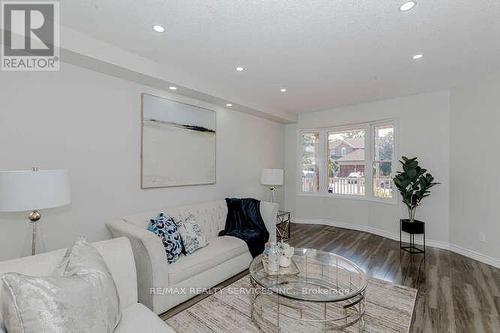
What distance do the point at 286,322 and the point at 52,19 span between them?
328 cm

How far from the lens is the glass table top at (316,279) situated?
75.1 inches

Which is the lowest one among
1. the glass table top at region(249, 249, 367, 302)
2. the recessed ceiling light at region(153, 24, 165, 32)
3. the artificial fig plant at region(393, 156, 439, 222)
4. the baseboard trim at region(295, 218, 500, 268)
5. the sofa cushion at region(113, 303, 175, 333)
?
the baseboard trim at region(295, 218, 500, 268)

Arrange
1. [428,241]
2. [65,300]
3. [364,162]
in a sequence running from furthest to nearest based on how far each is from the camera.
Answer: [364,162]
[428,241]
[65,300]

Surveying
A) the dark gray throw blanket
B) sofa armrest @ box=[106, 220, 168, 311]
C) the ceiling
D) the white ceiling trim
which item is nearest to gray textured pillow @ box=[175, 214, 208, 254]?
sofa armrest @ box=[106, 220, 168, 311]

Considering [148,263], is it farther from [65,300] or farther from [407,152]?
[407,152]

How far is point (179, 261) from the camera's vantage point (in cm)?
249

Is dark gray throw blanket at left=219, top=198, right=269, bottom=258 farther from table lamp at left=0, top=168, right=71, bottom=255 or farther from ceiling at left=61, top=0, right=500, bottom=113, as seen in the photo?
table lamp at left=0, top=168, right=71, bottom=255

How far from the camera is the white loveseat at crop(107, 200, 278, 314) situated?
2.16 metres

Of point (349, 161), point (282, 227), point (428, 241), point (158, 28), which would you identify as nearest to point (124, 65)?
point (158, 28)

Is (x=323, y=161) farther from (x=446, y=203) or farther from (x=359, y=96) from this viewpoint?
(x=446, y=203)

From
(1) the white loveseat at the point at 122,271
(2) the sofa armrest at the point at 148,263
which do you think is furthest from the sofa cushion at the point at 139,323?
(2) the sofa armrest at the point at 148,263

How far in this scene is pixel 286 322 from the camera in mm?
2131

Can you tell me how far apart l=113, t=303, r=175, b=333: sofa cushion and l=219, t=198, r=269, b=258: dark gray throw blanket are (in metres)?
1.78

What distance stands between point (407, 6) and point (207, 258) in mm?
2896
